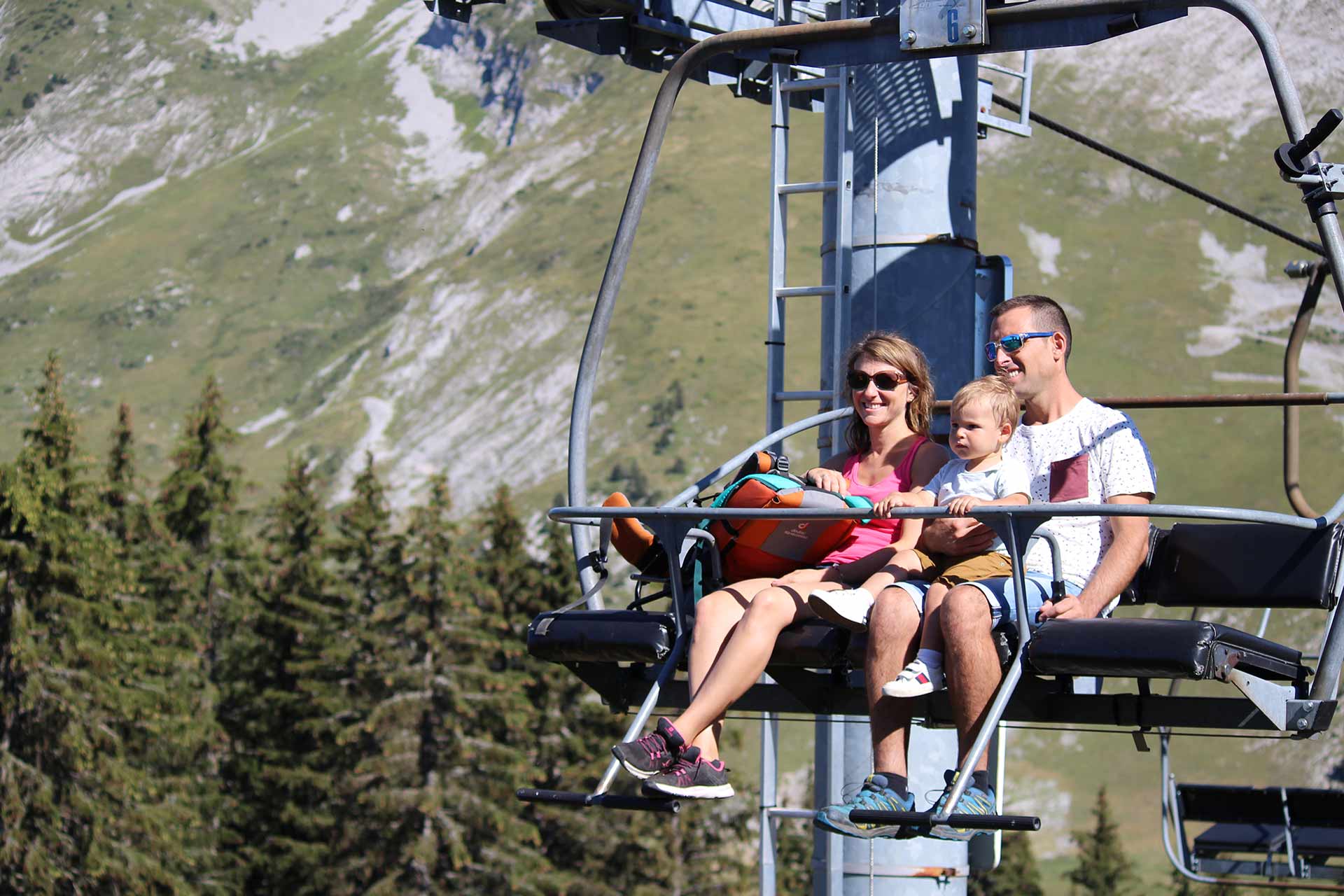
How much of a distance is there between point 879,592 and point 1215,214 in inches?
6337

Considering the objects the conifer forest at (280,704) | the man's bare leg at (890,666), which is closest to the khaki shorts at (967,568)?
the man's bare leg at (890,666)

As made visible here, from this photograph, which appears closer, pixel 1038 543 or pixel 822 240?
pixel 1038 543

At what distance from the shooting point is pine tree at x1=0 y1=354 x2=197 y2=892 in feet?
92.2

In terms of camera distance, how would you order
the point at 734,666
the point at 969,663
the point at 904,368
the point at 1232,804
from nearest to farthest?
the point at 969,663, the point at 734,666, the point at 904,368, the point at 1232,804

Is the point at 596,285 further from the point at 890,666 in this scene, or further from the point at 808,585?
A: the point at 890,666

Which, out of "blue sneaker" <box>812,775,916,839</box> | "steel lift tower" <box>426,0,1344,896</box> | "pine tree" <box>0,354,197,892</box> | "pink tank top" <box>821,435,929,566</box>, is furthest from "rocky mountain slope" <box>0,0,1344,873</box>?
"blue sneaker" <box>812,775,916,839</box>

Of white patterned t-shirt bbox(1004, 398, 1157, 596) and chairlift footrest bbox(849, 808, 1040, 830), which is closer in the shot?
chairlift footrest bbox(849, 808, 1040, 830)

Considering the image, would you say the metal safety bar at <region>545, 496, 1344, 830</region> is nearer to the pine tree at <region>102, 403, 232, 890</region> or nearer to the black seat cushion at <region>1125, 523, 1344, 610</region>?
the black seat cushion at <region>1125, 523, 1344, 610</region>

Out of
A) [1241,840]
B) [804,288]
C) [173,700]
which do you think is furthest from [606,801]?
[173,700]

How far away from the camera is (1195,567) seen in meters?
5.48

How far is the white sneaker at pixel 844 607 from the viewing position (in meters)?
4.75

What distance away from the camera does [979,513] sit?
4.47 m

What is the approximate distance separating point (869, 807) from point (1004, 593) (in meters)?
0.68

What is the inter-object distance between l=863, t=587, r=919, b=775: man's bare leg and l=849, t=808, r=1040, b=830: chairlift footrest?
0.36m
